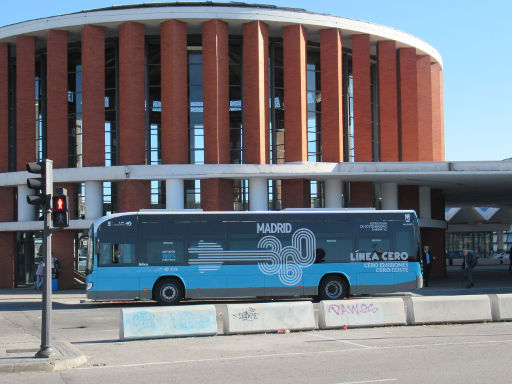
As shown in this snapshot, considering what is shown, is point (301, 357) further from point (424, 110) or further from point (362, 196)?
point (424, 110)

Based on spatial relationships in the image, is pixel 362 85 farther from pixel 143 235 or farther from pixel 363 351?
pixel 363 351

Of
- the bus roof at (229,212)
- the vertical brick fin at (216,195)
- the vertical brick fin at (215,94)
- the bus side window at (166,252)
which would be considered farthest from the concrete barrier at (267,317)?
the vertical brick fin at (215,94)

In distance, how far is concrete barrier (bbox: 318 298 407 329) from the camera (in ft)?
54.3

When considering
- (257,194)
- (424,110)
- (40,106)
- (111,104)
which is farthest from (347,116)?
(40,106)

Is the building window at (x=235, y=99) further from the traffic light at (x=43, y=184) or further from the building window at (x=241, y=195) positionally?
the traffic light at (x=43, y=184)

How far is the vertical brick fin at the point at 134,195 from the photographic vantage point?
3322 centimetres

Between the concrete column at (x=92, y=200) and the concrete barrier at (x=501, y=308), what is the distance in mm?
21378

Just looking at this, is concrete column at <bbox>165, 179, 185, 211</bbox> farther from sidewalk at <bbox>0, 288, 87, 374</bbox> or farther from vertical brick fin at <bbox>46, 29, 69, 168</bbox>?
sidewalk at <bbox>0, 288, 87, 374</bbox>

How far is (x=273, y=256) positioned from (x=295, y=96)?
12673 millimetres

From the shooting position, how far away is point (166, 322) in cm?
1529

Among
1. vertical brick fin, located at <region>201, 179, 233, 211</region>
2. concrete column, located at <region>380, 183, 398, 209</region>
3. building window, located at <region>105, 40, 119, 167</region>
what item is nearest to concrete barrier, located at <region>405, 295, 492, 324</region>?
vertical brick fin, located at <region>201, 179, 233, 211</region>

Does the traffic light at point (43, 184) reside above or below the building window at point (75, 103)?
below

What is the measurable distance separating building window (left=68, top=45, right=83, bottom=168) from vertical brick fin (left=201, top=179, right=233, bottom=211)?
8.94 metres

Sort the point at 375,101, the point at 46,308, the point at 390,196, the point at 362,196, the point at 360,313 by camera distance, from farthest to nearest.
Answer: the point at 375,101
the point at 390,196
the point at 362,196
the point at 360,313
the point at 46,308
